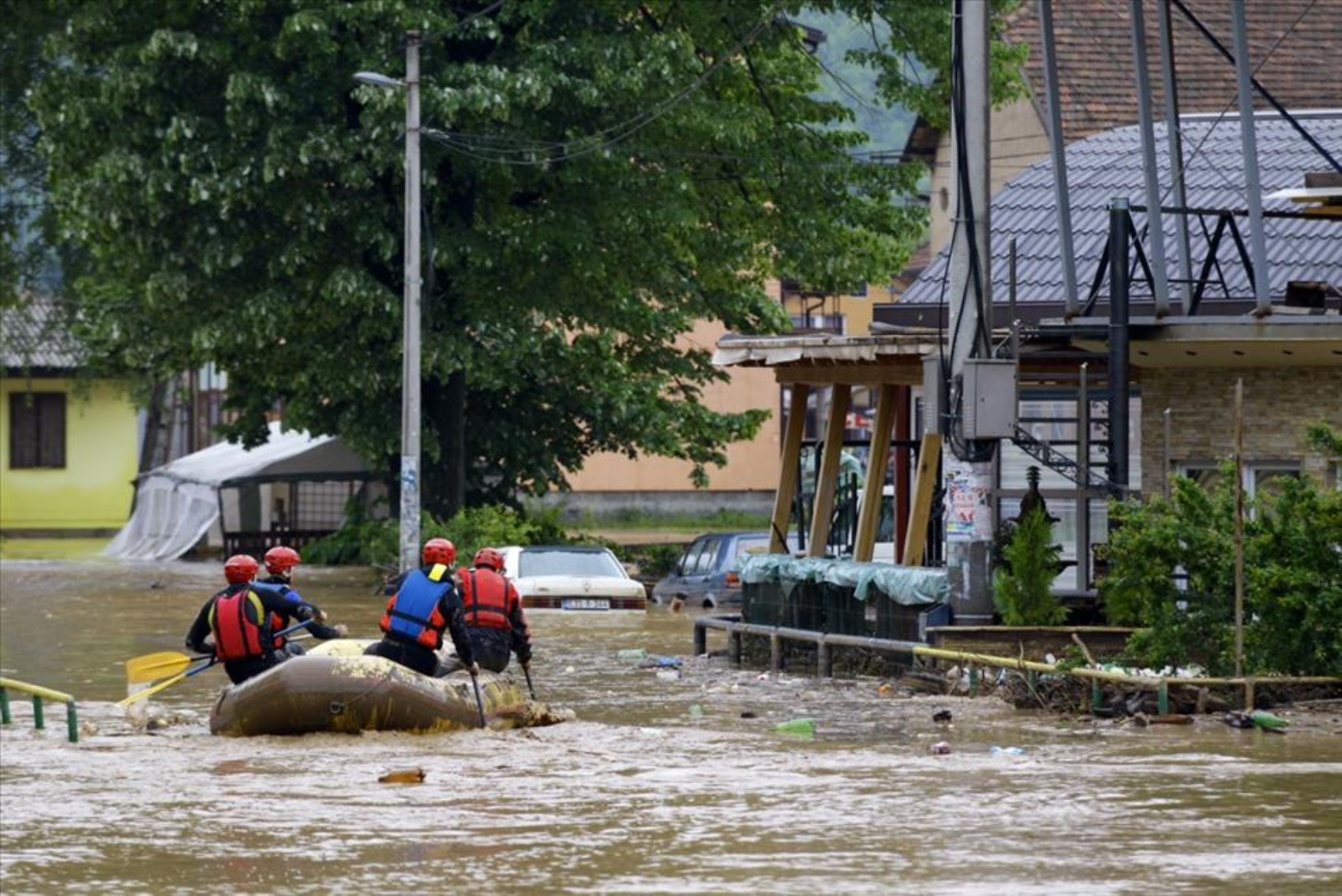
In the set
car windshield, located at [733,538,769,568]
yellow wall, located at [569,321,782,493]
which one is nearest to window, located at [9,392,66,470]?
yellow wall, located at [569,321,782,493]

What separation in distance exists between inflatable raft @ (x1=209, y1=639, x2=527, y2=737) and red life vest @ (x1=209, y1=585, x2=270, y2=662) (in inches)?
14.2

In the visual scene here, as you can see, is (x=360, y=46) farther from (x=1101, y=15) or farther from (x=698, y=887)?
(x=698, y=887)

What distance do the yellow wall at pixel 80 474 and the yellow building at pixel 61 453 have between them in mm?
21

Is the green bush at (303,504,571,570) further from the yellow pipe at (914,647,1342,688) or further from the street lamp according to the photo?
the yellow pipe at (914,647,1342,688)

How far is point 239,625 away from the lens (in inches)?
802

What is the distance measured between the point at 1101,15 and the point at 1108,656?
91.2ft

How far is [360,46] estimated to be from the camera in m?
40.4

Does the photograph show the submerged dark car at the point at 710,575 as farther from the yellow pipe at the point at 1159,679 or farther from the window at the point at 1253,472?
the yellow pipe at the point at 1159,679

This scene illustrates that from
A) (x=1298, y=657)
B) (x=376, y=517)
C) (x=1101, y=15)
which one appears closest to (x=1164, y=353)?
(x=1298, y=657)

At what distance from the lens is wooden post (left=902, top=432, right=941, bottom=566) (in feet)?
85.8

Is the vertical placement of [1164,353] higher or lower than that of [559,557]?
higher

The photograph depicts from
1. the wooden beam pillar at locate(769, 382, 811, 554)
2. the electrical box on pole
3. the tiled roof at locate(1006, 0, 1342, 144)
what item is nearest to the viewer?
the electrical box on pole

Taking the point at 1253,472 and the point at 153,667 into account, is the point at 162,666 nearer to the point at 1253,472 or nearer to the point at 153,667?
the point at 153,667

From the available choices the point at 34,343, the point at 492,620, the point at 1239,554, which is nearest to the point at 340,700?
the point at 492,620
